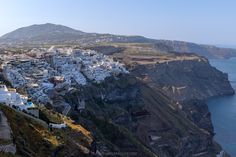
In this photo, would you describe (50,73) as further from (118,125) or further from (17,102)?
(17,102)

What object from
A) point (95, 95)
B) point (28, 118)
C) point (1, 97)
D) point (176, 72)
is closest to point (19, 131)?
point (28, 118)

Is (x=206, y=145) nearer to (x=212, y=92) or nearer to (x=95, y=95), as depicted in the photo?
(x=95, y=95)

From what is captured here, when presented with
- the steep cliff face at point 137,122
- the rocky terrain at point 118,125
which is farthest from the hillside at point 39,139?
the steep cliff face at point 137,122

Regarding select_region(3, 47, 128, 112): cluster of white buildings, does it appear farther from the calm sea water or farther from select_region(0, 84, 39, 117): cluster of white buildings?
the calm sea water

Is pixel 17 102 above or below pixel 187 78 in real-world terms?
above

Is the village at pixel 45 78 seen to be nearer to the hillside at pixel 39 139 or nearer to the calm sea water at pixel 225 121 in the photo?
the hillside at pixel 39 139

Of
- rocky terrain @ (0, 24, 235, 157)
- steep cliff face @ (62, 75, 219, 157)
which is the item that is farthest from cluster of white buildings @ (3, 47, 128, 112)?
steep cliff face @ (62, 75, 219, 157)

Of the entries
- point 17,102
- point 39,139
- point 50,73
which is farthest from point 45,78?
point 39,139
